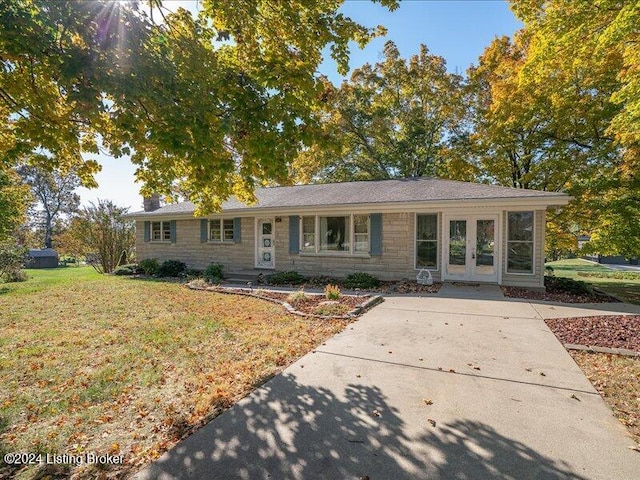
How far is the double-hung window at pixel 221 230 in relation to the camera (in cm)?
1487

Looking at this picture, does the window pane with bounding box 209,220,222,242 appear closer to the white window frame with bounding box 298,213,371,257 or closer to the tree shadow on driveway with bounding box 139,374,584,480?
the white window frame with bounding box 298,213,371,257

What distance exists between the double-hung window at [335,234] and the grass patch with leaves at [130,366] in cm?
468

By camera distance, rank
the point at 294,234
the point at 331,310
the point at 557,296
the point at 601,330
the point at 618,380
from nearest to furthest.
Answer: the point at 618,380
the point at 601,330
the point at 331,310
the point at 557,296
the point at 294,234

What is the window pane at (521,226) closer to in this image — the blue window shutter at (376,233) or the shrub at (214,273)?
the blue window shutter at (376,233)

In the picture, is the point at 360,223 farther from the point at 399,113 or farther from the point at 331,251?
the point at 399,113

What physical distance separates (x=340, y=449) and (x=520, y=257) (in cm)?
997

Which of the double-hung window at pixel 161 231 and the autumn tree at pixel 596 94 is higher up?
the autumn tree at pixel 596 94

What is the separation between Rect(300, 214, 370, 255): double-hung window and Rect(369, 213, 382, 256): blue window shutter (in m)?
0.26

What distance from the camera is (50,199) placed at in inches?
1665

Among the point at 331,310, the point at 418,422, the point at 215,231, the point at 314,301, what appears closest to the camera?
the point at 418,422

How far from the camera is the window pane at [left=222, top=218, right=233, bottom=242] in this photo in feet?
48.7

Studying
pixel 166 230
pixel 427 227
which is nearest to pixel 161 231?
pixel 166 230

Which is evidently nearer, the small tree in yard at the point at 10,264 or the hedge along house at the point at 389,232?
the hedge along house at the point at 389,232

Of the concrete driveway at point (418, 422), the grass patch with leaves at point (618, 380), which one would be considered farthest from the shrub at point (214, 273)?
the grass patch with leaves at point (618, 380)
